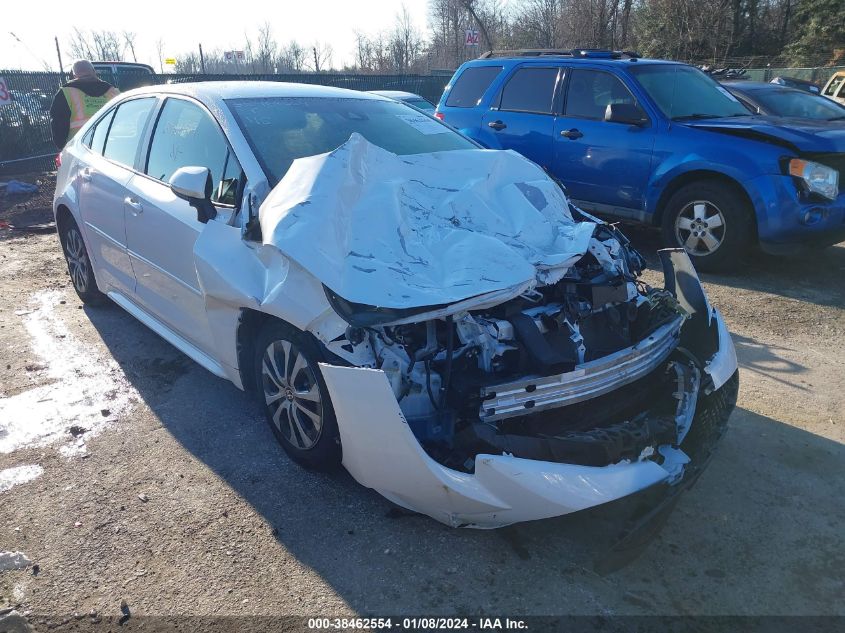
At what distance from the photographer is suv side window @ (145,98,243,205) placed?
330 centimetres

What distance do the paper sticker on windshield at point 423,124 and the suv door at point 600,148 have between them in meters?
2.88

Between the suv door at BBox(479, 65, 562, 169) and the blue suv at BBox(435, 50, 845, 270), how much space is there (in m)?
0.01

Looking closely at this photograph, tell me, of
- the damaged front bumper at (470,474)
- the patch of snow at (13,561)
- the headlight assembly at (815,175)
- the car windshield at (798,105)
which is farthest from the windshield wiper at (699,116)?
the patch of snow at (13,561)

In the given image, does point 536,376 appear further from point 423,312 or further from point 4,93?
point 4,93

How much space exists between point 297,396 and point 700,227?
184 inches

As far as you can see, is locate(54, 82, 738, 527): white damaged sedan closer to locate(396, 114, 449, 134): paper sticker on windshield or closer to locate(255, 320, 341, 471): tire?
locate(255, 320, 341, 471): tire

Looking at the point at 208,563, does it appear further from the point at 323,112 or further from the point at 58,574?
the point at 323,112

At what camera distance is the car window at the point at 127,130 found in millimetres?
4180

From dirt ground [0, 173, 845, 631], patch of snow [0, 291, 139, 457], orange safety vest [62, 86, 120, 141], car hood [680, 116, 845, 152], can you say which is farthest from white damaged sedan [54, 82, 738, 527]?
orange safety vest [62, 86, 120, 141]

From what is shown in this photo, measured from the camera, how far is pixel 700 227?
19.9ft

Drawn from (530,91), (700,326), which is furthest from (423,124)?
(530,91)

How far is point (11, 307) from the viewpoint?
18.0 ft

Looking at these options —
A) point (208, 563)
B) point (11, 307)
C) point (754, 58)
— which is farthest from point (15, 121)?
point (754, 58)

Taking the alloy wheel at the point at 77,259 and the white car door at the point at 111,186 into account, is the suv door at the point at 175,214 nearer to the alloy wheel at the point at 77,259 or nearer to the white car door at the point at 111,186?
the white car door at the point at 111,186
